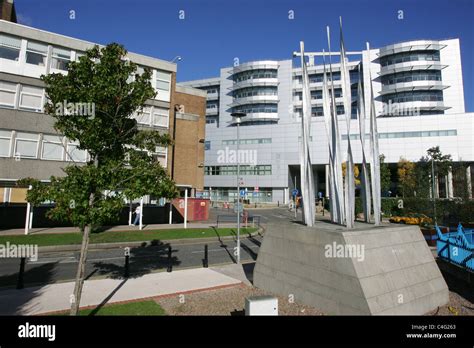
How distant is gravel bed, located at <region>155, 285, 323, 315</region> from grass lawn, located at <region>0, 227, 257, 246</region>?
11.2 metres

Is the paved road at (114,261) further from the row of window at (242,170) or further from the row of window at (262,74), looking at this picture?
the row of window at (262,74)

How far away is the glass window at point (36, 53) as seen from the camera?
23.0 metres

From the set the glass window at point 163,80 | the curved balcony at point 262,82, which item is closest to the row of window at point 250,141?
the curved balcony at point 262,82

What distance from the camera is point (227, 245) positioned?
60.8 feet

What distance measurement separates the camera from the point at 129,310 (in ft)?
23.9

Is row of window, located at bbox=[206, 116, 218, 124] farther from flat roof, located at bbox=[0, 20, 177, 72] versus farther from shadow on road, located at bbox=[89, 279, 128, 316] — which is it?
shadow on road, located at bbox=[89, 279, 128, 316]

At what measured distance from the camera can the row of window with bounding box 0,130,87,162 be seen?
71.9 ft

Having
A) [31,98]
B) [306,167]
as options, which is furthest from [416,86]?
[31,98]

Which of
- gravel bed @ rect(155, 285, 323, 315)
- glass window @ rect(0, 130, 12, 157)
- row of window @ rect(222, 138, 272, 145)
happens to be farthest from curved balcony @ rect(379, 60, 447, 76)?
gravel bed @ rect(155, 285, 323, 315)

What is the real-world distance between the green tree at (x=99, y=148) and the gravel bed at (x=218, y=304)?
7.81ft

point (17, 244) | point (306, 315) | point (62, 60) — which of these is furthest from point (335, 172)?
point (62, 60)

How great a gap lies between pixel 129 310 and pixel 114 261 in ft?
22.6

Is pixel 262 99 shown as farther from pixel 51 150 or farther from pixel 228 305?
pixel 228 305
